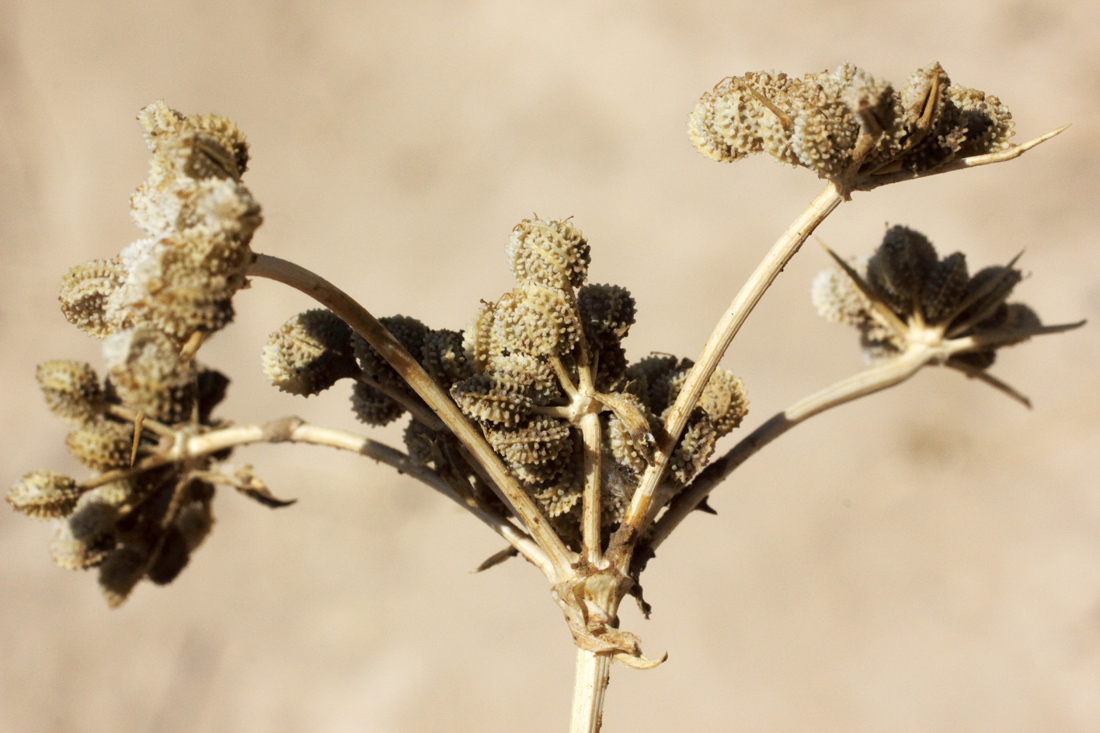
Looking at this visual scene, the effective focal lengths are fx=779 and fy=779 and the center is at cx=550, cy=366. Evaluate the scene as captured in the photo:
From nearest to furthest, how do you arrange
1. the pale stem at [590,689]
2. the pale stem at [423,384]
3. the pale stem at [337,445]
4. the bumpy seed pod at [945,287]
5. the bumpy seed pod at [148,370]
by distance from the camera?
1. the bumpy seed pod at [148,370]
2. the pale stem at [423,384]
3. the pale stem at [337,445]
4. the pale stem at [590,689]
5. the bumpy seed pod at [945,287]

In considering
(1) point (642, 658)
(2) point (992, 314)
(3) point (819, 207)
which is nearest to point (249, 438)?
(1) point (642, 658)

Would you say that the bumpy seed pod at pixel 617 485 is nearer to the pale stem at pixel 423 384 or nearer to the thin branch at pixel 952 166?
the pale stem at pixel 423 384

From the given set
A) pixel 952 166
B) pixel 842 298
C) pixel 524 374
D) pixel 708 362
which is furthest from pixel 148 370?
pixel 842 298

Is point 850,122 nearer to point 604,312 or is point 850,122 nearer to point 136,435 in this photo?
point 604,312

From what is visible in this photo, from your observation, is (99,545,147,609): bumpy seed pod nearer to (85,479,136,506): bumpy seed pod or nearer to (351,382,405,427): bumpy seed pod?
(85,479,136,506): bumpy seed pod


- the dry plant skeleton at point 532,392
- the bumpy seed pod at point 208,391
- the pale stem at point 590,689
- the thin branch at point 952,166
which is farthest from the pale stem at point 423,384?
the thin branch at point 952,166

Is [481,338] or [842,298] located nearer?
[481,338]
